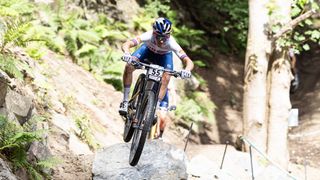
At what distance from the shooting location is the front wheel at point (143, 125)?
6545 millimetres

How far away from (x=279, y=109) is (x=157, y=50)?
5363 millimetres

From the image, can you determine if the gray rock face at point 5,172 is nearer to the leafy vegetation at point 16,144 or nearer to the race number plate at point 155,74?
the leafy vegetation at point 16,144

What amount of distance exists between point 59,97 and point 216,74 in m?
11.8

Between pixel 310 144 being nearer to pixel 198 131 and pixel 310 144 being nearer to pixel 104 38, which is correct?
pixel 198 131

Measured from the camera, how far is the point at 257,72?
11.9 m

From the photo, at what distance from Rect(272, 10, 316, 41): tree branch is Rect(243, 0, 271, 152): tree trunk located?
304 millimetres

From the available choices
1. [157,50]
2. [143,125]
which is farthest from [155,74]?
[157,50]

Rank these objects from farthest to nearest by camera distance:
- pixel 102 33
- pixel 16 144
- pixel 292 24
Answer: pixel 102 33, pixel 292 24, pixel 16 144

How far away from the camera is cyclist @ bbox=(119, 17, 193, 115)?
7016 millimetres

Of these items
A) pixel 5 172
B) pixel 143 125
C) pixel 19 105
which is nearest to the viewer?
pixel 5 172

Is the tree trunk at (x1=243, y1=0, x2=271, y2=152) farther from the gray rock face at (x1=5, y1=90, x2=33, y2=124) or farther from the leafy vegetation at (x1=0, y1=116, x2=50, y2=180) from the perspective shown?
the leafy vegetation at (x1=0, y1=116, x2=50, y2=180)

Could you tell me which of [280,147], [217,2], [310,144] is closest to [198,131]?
[310,144]

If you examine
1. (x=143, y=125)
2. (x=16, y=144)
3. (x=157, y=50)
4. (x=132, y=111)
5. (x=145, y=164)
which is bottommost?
(x=145, y=164)

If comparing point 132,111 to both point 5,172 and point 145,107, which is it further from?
point 5,172
